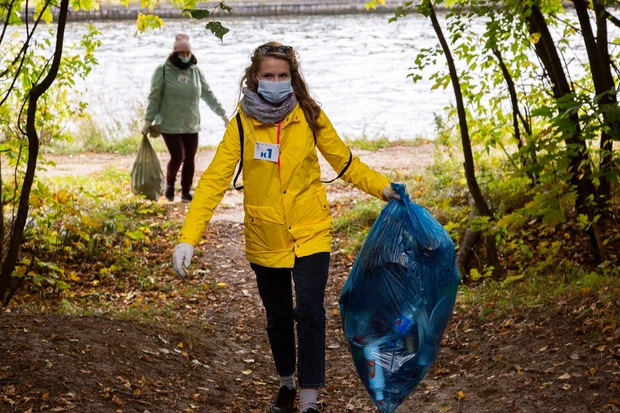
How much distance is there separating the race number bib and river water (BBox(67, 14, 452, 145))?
17.4 feet

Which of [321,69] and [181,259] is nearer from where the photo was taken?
[181,259]

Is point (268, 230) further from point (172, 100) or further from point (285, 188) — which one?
point (172, 100)

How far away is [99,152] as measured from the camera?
11750mm

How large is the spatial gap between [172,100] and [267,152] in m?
5.08

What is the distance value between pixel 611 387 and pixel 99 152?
961cm

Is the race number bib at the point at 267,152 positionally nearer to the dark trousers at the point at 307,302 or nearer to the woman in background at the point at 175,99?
the dark trousers at the point at 307,302

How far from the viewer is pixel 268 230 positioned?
3.27 m

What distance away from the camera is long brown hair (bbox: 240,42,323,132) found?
3.34 m

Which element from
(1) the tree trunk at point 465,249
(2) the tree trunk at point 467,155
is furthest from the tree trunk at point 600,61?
(1) the tree trunk at point 465,249

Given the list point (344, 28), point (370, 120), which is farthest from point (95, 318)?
point (344, 28)

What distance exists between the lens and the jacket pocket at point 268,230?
3.26 metres

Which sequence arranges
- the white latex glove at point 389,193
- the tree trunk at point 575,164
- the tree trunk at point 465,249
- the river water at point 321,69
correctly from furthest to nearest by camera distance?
the river water at point 321,69 → the tree trunk at point 465,249 → the tree trunk at point 575,164 → the white latex glove at point 389,193

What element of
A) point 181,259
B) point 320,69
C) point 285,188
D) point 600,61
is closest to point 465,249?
point 600,61

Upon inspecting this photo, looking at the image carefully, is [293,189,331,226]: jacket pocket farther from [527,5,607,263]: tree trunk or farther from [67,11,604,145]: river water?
[67,11,604,145]: river water
